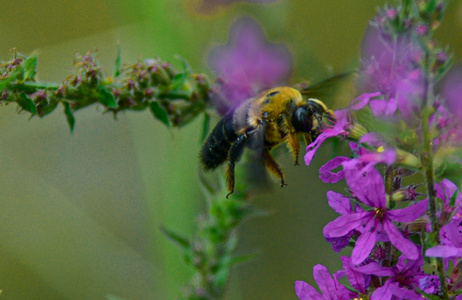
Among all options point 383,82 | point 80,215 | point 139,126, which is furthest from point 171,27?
point 383,82

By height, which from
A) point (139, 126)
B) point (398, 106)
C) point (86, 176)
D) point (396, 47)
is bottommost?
point (86, 176)

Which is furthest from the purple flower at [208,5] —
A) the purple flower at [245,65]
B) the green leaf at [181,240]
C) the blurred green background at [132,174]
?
the green leaf at [181,240]

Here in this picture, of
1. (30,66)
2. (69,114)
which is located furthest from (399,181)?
(30,66)

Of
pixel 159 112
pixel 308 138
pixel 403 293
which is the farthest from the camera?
pixel 308 138

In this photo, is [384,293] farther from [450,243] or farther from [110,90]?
[110,90]

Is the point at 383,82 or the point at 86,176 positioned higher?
the point at 383,82

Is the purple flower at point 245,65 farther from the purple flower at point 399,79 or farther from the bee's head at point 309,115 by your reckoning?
the purple flower at point 399,79

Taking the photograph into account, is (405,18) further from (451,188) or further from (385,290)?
(385,290)
